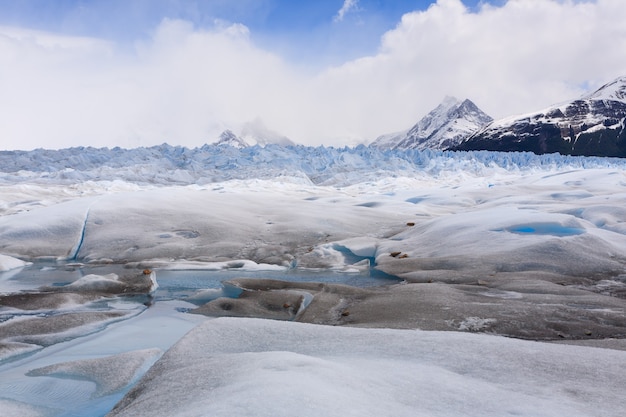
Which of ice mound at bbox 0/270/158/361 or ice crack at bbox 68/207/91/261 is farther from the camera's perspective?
ice crack at bbox 68/207/91/261

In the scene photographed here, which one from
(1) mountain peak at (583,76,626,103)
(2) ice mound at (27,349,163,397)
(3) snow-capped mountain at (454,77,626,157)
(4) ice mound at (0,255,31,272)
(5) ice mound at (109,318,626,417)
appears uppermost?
(1) mountain peak at (583,76,626,103)

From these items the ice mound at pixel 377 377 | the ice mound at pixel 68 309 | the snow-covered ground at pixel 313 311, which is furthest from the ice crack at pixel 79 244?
the ice mound at pixel 377 377

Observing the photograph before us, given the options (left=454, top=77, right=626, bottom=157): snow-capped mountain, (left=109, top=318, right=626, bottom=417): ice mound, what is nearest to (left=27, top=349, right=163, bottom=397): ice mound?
(left=109, top=318, right=626, bottom=417): ice mound

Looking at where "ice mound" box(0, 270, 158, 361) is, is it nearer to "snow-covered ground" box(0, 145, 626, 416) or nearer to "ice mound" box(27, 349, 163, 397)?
"snow-covered ground" box(0, 145, 626, 416)

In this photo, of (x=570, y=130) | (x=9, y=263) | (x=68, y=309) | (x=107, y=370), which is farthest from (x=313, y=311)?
(x=570, y=130)

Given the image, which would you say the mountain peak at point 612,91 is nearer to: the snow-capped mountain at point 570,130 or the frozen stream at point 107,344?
the snow-capped mountain at point 570,130

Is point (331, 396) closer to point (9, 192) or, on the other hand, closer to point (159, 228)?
point (159, 228)

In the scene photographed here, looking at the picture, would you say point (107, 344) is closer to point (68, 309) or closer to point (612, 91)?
point (68, 309)
